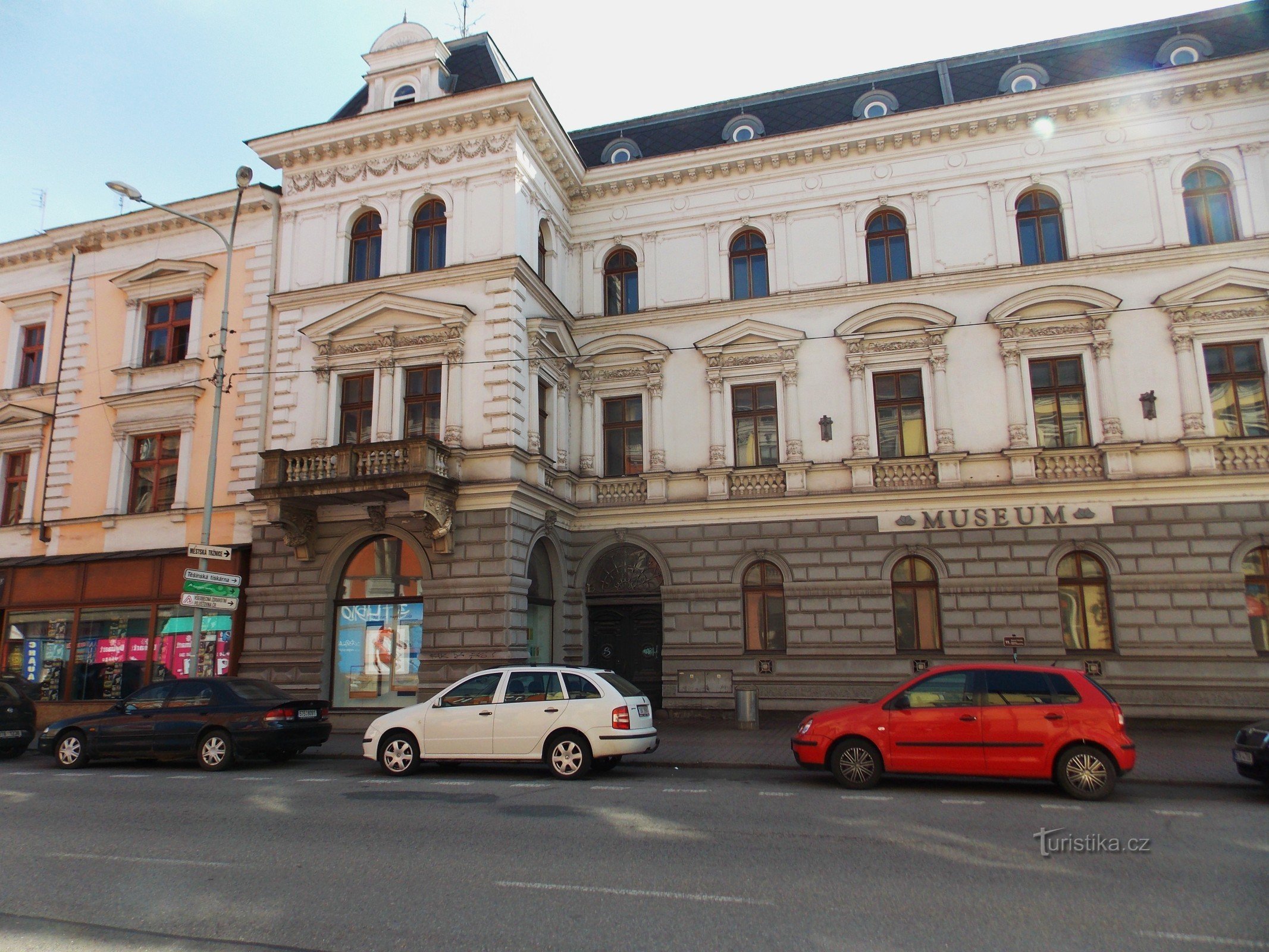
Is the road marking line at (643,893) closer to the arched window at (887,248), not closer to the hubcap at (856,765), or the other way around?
the hubcap at (856,765)

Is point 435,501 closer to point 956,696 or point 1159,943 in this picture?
point 956,696

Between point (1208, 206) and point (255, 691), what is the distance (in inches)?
893

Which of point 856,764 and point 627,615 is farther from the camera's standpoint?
point 627,615

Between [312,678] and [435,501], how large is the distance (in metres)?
5.28

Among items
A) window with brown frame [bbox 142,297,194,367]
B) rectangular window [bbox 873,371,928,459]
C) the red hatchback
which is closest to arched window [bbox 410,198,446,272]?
window with brown frame [bbox 142,297,194,367]

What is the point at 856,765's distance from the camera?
1184 cm

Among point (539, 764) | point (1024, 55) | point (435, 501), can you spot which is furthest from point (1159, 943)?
point (1024, 55)

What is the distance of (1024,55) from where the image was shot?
2331cm

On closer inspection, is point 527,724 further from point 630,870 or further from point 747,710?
point 747,710

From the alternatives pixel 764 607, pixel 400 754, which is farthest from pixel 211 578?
pixel 764 607

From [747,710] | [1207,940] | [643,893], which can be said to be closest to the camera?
[1207,940]

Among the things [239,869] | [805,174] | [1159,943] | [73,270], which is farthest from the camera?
[73,270]

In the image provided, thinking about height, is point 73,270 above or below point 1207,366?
above

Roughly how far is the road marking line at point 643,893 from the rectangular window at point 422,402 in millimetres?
14455
